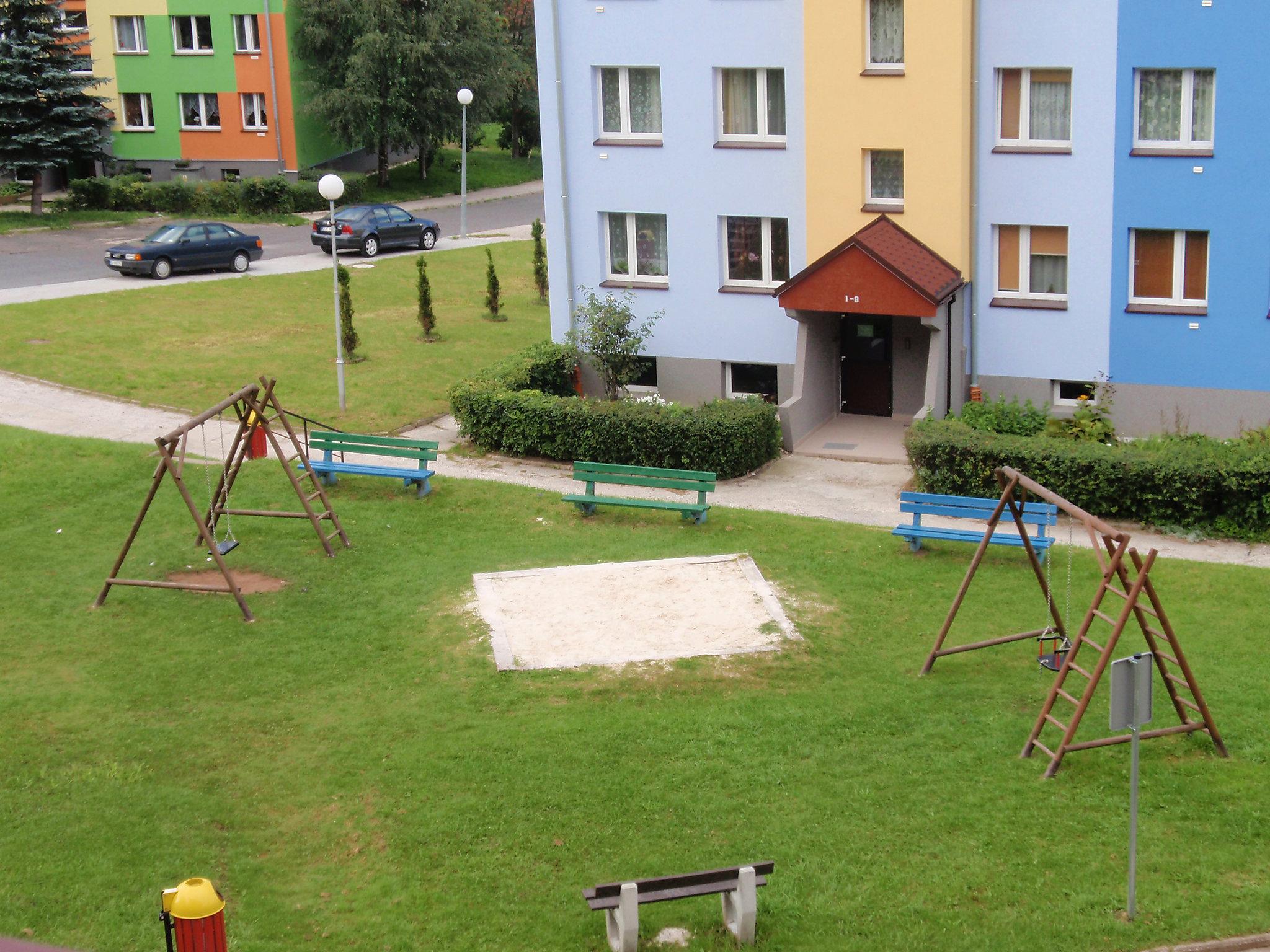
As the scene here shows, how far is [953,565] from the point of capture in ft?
61.5

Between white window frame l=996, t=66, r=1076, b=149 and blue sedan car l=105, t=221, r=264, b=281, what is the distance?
21802 millimetres

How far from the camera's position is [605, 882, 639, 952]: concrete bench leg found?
33.3 feet

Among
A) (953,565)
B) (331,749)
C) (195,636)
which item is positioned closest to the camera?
(331,749)

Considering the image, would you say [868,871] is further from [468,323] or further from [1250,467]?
[468,323]

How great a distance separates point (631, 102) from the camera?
2684cm

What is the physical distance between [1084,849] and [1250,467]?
9.65m

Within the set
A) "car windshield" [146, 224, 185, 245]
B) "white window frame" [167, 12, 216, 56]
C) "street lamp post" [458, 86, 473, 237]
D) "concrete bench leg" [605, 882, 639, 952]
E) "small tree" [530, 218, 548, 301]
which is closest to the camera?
"concrete bench leg" [605, 882, 639, 952]

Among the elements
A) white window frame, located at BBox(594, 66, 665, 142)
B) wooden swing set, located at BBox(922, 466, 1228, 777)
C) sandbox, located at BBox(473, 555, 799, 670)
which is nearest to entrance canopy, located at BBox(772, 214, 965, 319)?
white window frame, located at BBox(594, 66, 665, 142)

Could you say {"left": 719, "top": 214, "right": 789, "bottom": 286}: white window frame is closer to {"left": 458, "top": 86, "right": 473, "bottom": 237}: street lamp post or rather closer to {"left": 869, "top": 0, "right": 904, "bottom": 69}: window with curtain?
{"left": 869, "top": 0, "right": 904, "bottom": 69}: window with curtain

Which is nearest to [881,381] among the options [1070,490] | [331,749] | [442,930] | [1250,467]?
[1070,490]

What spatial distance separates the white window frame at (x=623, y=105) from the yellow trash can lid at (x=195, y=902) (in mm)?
19971

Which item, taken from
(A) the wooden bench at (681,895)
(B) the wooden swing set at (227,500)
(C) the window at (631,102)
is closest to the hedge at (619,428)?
(B) the wooden swing set at (227,500)

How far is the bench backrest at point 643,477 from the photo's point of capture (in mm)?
20688

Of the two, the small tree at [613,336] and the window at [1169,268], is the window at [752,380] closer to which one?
the small tree at [613,336]
